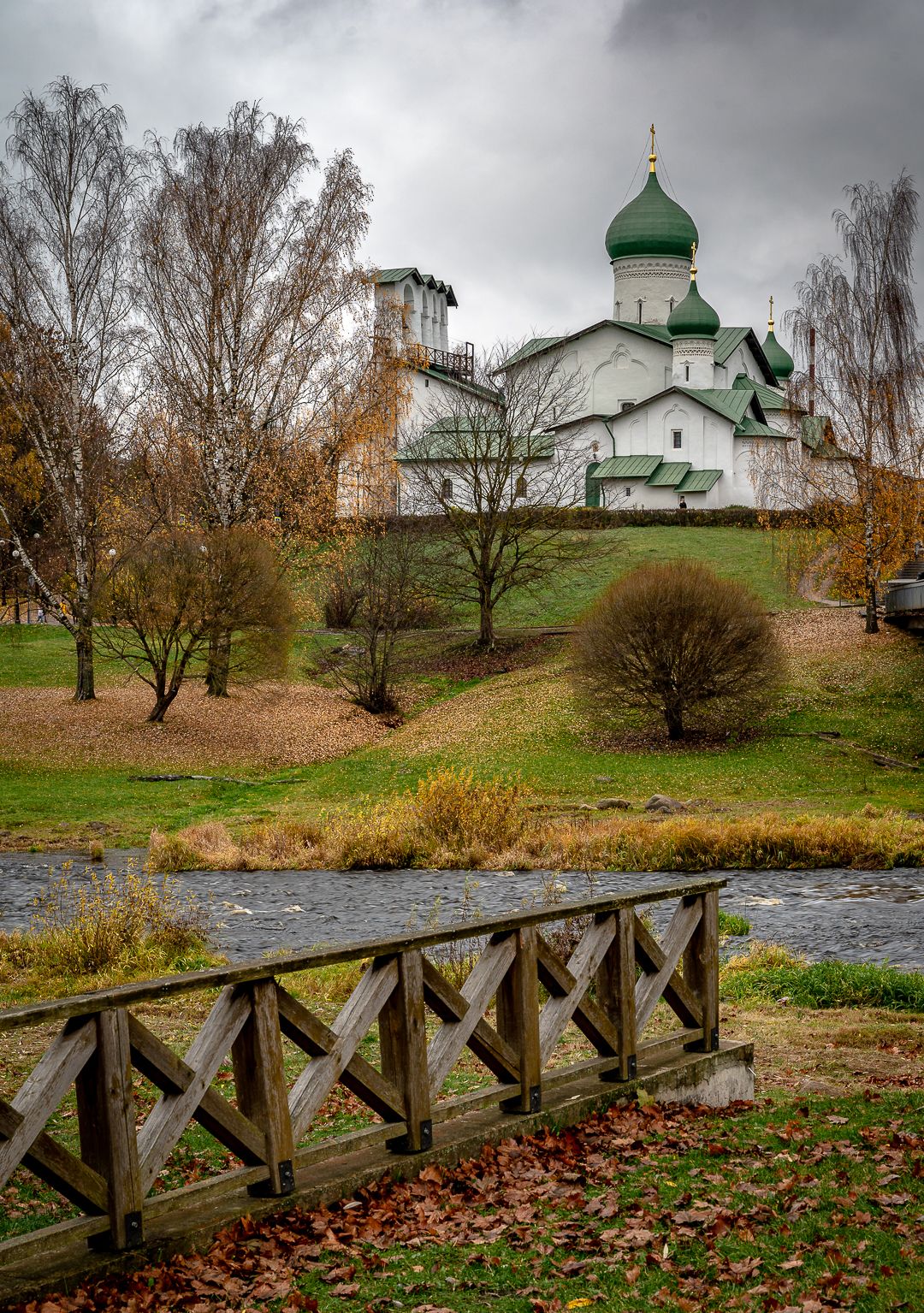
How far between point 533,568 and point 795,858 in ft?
75.6

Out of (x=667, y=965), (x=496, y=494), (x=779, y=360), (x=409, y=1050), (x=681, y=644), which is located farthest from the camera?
(x=779, y=360)

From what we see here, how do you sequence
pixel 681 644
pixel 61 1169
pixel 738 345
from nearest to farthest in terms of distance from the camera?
pixel 61 1169 → pixel 681 644 → pixel 738 345

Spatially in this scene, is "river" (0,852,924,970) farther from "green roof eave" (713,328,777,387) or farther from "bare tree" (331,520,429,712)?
"green roof eave" (713,328,777,387)

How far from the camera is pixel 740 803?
78.4 ft

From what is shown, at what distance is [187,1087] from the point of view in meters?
4.88

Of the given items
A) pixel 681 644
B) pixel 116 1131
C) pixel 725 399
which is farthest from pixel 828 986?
pixel 725 399

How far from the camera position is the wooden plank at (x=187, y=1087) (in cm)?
Result: 477

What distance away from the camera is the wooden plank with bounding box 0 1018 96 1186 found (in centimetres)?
432

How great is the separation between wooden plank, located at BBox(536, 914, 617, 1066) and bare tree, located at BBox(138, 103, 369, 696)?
24738 mm

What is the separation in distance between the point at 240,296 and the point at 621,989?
89.6 feet

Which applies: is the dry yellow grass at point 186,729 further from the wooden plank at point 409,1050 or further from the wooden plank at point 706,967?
the wooden plank at point 409,1050

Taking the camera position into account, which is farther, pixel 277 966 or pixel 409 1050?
pixel 409 1050

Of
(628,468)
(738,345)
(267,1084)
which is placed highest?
(738,345)

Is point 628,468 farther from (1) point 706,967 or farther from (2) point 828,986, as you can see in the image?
(1) point 706,967
